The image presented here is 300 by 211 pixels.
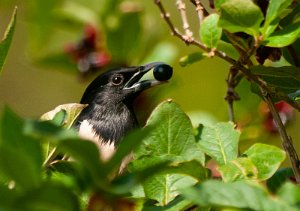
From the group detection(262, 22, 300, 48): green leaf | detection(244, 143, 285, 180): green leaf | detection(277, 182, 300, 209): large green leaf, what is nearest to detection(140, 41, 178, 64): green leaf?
detection(262, 22, 300, 48): green leaf

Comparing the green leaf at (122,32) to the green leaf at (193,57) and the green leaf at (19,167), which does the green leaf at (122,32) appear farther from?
the green leaf at (19,167)

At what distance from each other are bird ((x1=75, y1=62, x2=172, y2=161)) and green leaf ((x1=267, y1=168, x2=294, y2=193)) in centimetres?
172

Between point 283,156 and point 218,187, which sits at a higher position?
point 218,187

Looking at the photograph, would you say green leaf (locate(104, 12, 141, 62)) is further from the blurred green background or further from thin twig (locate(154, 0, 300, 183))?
thin twig (locate(154, 0, 300, 183))

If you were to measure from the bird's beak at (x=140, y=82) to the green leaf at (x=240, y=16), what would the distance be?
56.2 inches

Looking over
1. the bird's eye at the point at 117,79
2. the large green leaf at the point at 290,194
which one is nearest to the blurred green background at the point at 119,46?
the bird's eye at the point at 117,79

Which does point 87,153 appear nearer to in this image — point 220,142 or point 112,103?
point 220,142

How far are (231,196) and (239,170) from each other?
0.43 m

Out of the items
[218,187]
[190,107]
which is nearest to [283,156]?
[218,187]

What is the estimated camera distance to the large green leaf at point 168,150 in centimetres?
170

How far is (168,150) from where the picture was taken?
1724 mm

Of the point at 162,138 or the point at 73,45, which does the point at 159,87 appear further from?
the point at 162,138

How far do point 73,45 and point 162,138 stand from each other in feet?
5.18

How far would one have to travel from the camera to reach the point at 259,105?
3047 millimetres
